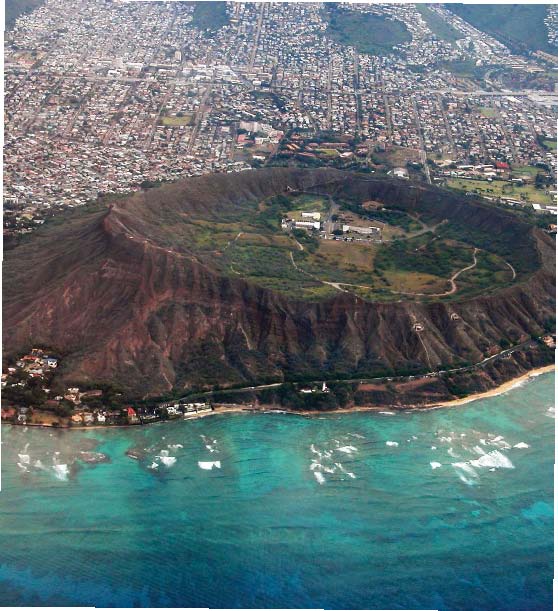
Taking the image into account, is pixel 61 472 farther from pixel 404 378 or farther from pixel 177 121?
pixel 177 121

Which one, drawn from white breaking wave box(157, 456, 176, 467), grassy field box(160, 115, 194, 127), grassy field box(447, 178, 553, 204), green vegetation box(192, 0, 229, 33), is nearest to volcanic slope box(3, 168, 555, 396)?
white breaking wave box(157, 456, 176, 467)

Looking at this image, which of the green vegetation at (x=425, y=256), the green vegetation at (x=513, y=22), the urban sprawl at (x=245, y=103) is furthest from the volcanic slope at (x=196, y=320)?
the green vegetation at (x=513, y=22)

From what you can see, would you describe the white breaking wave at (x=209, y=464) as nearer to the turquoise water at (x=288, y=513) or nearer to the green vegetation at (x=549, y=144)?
the turquoise water at (x=288, y=513)

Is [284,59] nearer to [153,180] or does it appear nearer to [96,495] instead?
[153,180]

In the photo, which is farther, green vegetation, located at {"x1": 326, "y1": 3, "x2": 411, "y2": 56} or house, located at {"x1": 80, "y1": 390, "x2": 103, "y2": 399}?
green vegetation, located at {"x1": 326, "y1": 3, "x2": 411, "y2": 56}

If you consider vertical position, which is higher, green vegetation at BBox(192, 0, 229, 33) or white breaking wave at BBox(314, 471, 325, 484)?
green vegetation at BBox(192, 0, 229, 33)

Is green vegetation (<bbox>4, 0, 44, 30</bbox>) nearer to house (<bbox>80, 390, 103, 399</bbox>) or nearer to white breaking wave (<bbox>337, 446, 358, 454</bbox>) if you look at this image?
house (<bbox>80, 390, 103, 399</bbox>)

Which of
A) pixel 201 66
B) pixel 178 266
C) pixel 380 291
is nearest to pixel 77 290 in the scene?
pixel 178 266
